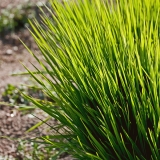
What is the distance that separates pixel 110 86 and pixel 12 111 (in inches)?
60.6

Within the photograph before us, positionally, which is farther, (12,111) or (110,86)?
(12,111)

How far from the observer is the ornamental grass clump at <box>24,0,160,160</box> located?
4.92ft

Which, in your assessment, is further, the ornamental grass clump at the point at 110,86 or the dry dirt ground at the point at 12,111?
the dry dirt ground at the point at 12,111

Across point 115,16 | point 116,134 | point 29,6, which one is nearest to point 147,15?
point 115,16

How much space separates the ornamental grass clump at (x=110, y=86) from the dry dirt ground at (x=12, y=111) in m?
0.23

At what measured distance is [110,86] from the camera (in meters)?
1.56

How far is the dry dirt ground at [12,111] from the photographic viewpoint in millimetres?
2667

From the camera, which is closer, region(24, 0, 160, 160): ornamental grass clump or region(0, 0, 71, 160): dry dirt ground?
region(24, 0, 160, 160): ornamental grass clump

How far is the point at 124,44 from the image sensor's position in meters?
1.63

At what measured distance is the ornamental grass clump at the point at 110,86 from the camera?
150 cm

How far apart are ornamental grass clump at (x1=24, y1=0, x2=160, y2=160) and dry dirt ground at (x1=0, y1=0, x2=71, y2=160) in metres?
0.23

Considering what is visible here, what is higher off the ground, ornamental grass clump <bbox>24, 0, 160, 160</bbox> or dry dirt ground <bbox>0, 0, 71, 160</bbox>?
dry dirt ground <bbox>0, 0, 71, 160</bbox>

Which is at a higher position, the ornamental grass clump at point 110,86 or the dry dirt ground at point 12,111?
the dry dirt ground at point 12,111

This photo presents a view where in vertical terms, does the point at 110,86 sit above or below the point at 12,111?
below
